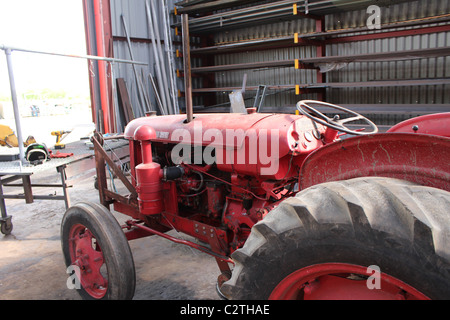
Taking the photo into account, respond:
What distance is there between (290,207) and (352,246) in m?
0.24

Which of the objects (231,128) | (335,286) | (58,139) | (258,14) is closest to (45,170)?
(58,139)

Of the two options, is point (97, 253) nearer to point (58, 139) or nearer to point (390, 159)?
point (390, 159)

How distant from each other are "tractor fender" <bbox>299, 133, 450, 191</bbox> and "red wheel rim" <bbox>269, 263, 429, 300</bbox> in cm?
40

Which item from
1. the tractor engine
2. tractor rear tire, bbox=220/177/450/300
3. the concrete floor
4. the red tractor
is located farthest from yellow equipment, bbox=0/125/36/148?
tractor rear tire, bbox=220/177/450/300

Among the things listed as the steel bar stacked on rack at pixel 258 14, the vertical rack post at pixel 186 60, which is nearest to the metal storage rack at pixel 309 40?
the steel bar stacked on rack at pixel 258 14

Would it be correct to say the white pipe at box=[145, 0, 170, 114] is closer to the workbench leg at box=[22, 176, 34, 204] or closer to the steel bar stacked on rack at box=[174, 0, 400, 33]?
the steel bar stacked on rack at box=[174, 0, 400, 33]

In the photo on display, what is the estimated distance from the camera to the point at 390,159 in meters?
1.33

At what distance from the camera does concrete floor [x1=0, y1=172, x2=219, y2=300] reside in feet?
8.50

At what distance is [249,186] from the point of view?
2.21 meters

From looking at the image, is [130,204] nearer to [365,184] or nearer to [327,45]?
[365,184]

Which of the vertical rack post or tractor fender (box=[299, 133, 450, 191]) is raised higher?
the vertical rack post

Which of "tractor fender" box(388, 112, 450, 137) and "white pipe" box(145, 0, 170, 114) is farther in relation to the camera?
"white pipe" box(145, 0, 170, 114)

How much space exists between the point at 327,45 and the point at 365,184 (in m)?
6.18
